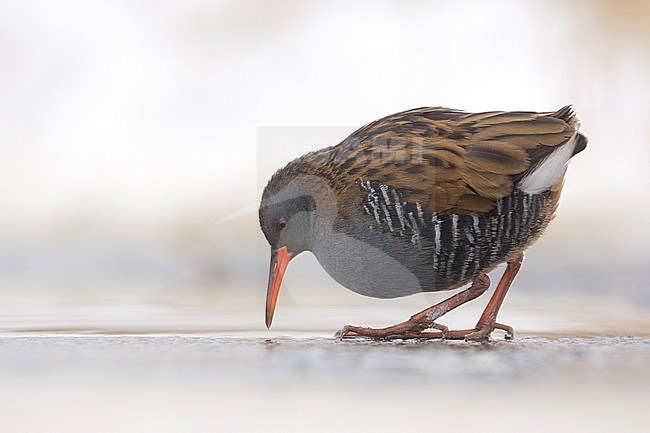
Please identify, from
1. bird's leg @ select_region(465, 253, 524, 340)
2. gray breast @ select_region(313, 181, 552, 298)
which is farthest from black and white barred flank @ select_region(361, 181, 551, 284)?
bird's leg @ select_region(465, 253, 524, 340)

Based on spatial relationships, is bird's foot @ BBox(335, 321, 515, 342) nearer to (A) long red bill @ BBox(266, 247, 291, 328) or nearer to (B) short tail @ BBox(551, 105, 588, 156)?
(A) long red bill @ BBox(266, 247, 291, 328)

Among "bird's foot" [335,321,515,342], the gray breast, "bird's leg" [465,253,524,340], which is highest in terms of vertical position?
the gray breast

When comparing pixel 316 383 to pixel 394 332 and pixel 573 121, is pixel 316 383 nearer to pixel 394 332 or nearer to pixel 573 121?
pixel 394 332

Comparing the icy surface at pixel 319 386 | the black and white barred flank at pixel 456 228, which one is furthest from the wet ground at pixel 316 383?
the black and white barred flank at pixel 456 228

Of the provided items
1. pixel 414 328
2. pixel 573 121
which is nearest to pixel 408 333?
pixel 414 328

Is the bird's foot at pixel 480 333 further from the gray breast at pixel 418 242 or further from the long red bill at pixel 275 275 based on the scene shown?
the long red bill at pixel 275 275
